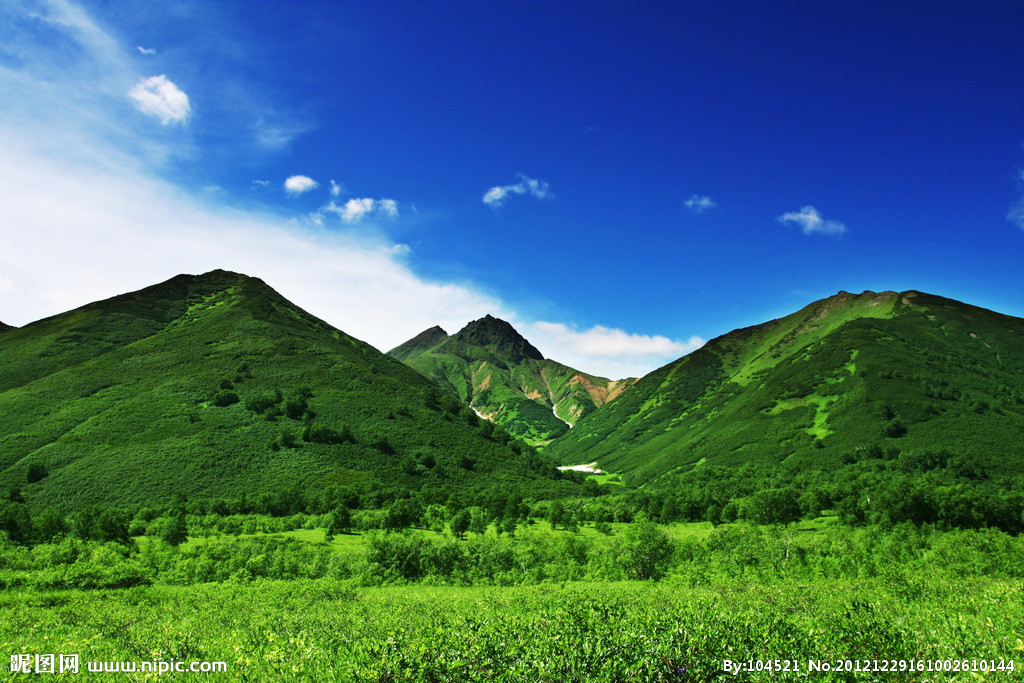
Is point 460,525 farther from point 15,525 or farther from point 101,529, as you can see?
point 15,525

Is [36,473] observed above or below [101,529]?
below

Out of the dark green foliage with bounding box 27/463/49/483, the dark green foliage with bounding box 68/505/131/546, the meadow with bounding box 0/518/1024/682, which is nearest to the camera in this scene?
the meadow with bounding box 0/518/1024/682

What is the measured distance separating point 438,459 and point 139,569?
388 ft

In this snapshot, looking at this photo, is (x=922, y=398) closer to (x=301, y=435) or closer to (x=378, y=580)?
(x=378, y=580)

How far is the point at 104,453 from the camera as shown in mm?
143250

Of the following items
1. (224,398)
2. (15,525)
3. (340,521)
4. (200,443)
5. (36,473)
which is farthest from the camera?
(224,398)

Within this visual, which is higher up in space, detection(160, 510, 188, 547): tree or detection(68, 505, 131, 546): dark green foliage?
detection(68, 505, 131, 546): dark green foliage

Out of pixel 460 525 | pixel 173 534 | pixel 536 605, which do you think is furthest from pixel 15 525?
pixel 536 605

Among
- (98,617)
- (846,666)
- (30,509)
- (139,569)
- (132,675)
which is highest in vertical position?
(846,666)

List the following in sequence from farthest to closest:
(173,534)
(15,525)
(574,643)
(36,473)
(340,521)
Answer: (36,473)
(340,521)
(173,534)
(15,525)
(574,643)

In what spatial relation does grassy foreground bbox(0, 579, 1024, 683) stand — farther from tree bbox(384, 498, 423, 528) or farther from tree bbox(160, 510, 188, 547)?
tree bbox(384, 498, 423, 528)

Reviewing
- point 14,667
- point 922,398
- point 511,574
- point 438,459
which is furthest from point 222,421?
point 922,398

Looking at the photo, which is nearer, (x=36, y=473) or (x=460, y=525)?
(x=460, y=525)

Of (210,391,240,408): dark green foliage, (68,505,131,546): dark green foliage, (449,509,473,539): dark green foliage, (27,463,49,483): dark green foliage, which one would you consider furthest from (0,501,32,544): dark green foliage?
(210,391,240,408): dark green foliage
